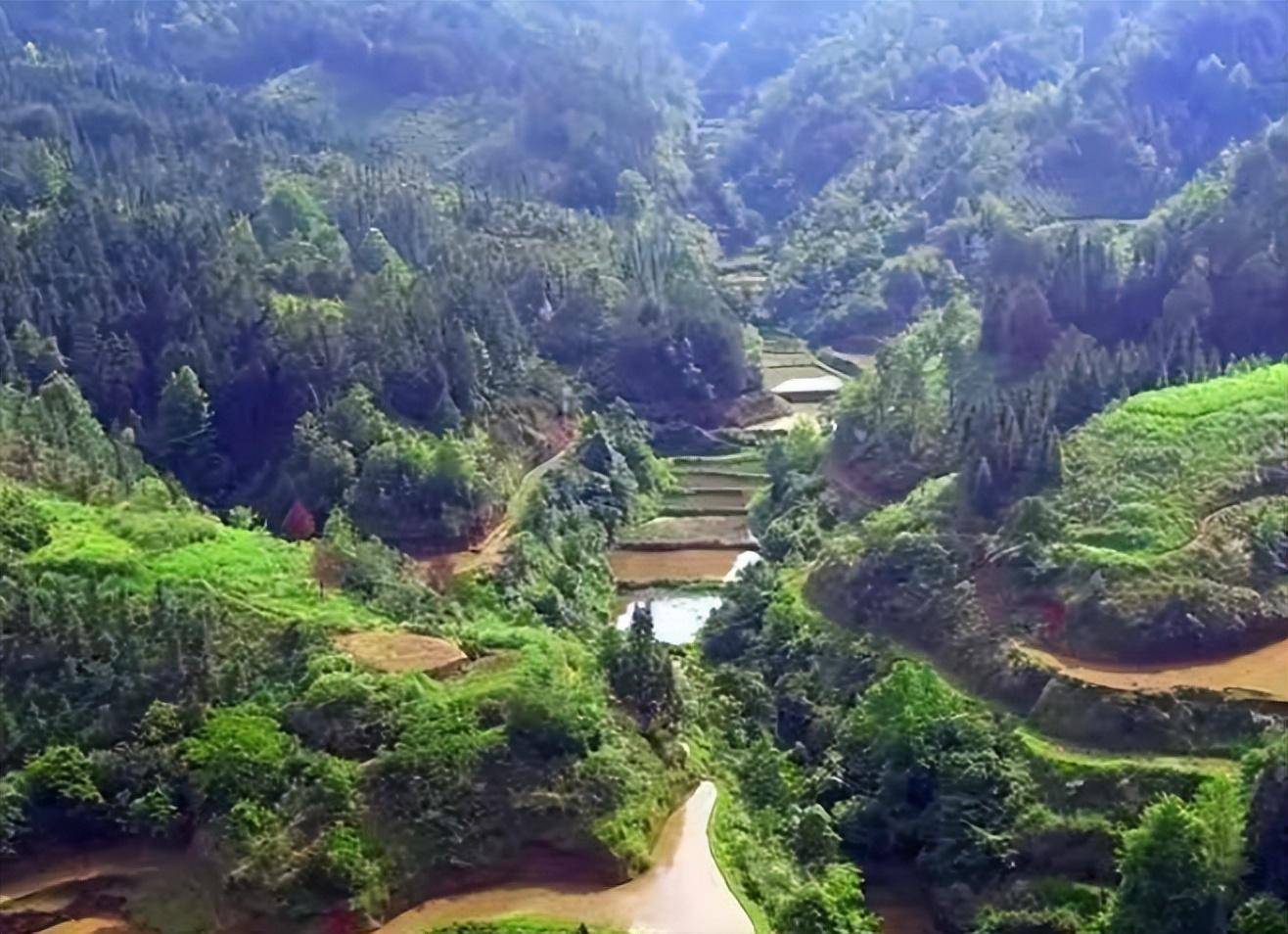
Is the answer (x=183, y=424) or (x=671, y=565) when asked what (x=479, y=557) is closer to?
(x=671, y=565)

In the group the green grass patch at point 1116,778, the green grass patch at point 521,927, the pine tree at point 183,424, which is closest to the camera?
the green grass patch at point 521,927

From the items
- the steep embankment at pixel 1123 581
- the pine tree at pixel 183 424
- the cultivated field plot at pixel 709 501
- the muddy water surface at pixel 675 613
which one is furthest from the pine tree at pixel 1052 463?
the pine tree at pixel 183 424

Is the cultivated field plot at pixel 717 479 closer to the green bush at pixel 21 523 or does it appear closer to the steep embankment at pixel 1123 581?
the steep embankment at pixel 1123 581

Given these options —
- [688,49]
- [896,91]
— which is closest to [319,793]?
[896,91]

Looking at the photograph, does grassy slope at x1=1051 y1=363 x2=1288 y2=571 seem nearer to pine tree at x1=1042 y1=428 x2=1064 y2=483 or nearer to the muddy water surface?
pine tree at x1=1042 y1=428 x2=1064 y2=483

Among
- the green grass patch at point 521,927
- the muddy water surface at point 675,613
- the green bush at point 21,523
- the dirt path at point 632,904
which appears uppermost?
the green bush at point 21,523

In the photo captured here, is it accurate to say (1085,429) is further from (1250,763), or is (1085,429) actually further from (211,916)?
(211,916)

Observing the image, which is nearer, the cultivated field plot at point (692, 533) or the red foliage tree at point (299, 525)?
the red foliage tree at point (299, 525)
